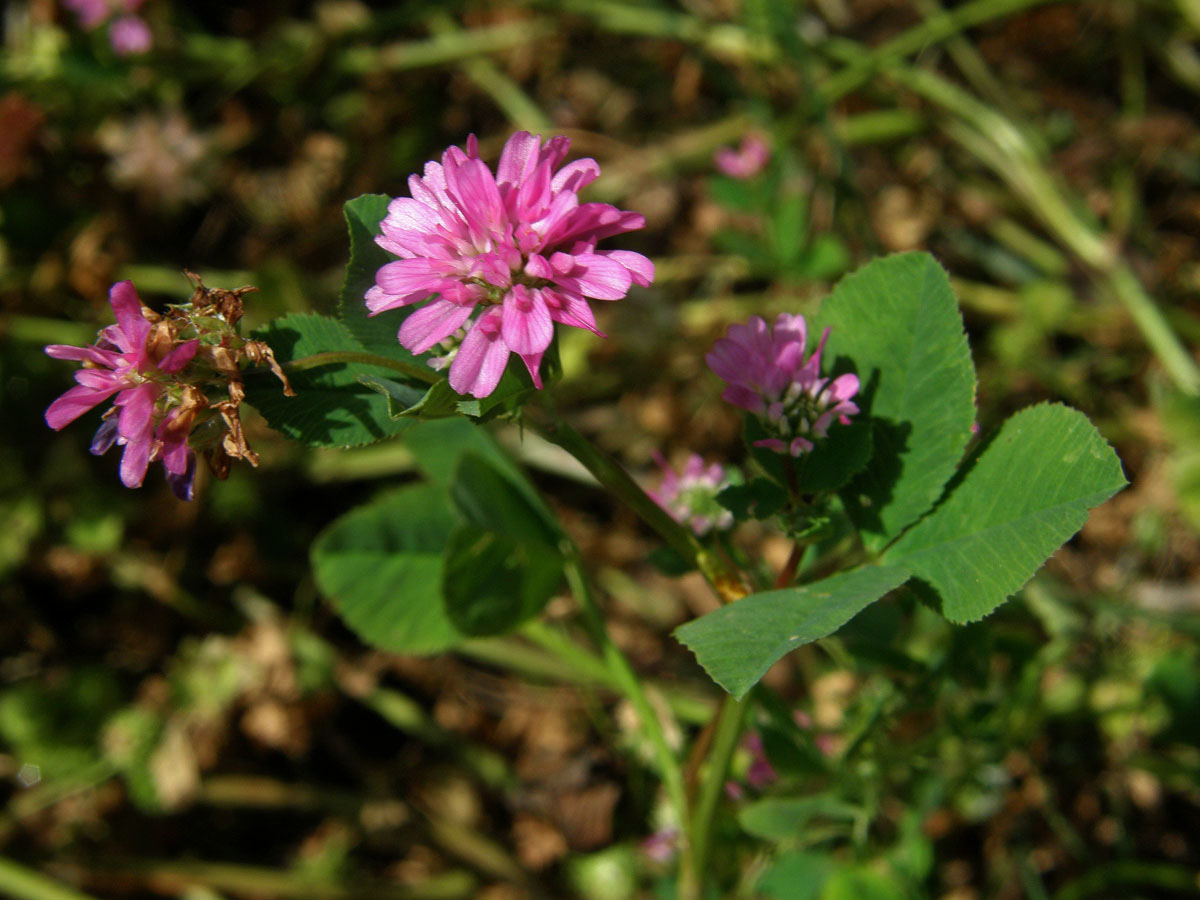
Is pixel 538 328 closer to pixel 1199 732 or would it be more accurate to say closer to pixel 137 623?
pixel 1199 732

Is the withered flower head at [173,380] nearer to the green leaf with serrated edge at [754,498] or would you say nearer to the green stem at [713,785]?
the green leaf with serrated edge at [754,498]

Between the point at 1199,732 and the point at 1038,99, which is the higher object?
the point at 1038,99

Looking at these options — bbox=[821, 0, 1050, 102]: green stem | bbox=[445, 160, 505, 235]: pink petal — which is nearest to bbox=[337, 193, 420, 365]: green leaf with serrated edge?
bbox=[445, 160, 505, 235]: pink petal

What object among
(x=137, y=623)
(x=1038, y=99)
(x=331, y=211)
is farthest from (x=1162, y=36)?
(x=137, y=623)

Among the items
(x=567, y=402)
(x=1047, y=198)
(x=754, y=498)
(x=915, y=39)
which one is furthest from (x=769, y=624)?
(x=915, y=39)

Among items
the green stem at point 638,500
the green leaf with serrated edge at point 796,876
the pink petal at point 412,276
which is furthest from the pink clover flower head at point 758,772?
the pink petal at point 412,276

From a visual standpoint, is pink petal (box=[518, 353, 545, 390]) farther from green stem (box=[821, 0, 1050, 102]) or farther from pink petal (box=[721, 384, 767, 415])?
green stem (box=[821, 0, 1050, 102])
